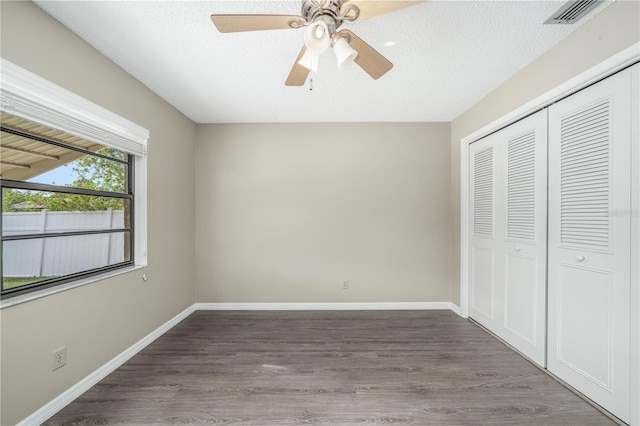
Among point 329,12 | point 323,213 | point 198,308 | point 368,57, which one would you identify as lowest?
point 198,308

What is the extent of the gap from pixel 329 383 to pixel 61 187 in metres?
2.36

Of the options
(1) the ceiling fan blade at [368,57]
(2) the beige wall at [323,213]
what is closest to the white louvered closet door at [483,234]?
(2) the beige wall at [323,213]

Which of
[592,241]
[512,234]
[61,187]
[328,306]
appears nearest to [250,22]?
[61,187]

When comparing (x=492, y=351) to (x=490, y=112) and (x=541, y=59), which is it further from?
(x=541, y=59)

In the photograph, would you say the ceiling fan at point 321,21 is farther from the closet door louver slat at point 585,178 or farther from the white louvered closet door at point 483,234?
the white louvered closet door at point 483,234

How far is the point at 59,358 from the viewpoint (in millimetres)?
1811

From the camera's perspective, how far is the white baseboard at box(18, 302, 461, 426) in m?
1.88

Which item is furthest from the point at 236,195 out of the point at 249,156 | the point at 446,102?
the point at 446,102

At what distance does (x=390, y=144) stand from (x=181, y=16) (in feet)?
8.91

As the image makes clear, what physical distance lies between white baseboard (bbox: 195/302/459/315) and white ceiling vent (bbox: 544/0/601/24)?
122 inches

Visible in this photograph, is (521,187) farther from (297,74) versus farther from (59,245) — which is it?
(59,245)

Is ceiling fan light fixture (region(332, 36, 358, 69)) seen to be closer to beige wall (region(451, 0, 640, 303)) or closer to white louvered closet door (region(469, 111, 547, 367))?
beige wall (region(451, 0, 640, 303))

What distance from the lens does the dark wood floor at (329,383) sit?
1775mm

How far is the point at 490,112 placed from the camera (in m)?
2.88
